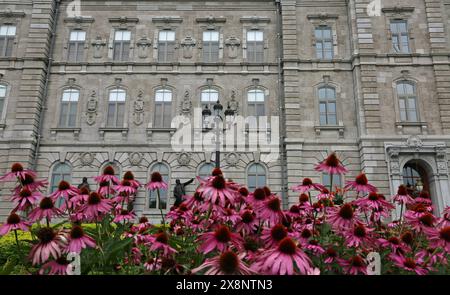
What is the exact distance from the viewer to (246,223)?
13.9 feet

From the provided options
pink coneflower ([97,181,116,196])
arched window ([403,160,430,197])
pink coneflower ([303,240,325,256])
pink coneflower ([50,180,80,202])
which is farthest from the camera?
arched window ([403,160,430,197])

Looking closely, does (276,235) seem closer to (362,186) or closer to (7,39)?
(362,186)

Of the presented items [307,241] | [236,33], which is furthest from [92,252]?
[236,33]

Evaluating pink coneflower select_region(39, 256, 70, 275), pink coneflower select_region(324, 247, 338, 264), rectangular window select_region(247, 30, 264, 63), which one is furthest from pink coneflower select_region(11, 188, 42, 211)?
rectangular window select_region(247, 30, 264, 63)

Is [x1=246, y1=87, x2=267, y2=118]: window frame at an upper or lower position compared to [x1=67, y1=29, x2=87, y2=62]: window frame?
lower

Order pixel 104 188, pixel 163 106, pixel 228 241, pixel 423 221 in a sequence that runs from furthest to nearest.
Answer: pixel 163 106 → pixel 104 188 → pixel 423 221 → pixel 228 241

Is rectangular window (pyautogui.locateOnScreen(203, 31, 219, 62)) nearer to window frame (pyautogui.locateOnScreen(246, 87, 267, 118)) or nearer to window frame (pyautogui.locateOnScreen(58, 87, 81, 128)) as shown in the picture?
window frame (pyautogui.locateOnScreen(246, 87, 267, 118))

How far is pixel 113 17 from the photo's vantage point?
27.0m

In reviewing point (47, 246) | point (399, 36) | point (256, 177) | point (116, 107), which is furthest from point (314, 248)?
point (399, 36)

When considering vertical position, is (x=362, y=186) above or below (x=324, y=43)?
below

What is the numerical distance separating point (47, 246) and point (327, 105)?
23.4 meters

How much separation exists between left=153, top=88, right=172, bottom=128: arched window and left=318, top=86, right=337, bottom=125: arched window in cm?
985

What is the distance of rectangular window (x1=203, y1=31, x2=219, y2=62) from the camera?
26.2 metres
